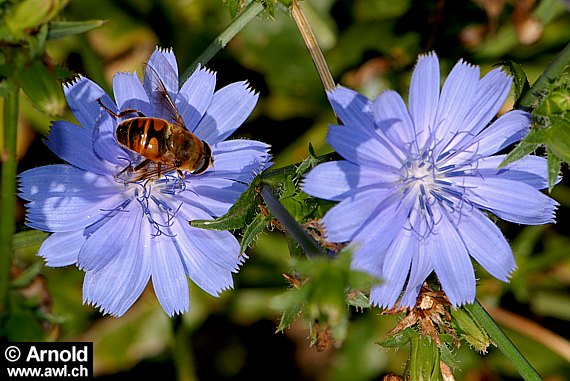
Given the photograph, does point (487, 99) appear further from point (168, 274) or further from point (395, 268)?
point (168, 274)

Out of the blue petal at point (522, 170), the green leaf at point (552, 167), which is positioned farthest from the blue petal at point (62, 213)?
the green leaf at point (552, 167)

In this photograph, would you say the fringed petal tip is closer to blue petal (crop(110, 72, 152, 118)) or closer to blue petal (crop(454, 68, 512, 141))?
blue petal (crop(110, 72, 152, 118))

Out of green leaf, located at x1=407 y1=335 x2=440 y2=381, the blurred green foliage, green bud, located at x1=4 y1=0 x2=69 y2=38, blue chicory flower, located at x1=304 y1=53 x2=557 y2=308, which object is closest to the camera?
green bud, located at x1=4 y1=0 x2=69 y2=38

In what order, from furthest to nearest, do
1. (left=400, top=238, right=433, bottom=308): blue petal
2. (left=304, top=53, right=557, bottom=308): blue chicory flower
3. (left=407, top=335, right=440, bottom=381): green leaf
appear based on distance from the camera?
(left=407, top=335, right=440, bottom=381): green leaf → (left=400, top=238, right=433, bottom=308): blue petal → (left=304, top=53, right=557, bottom=308): blue chicory flower

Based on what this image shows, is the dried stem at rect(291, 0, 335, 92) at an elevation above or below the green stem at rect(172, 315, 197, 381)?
above

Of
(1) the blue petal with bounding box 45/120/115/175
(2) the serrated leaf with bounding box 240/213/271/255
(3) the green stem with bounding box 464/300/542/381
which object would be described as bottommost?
(3) the green stem with bounding box 464/300/542/381

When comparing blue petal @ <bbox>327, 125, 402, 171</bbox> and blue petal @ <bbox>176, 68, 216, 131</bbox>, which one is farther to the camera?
blue petal @ <bbox>176, 68, 216, 131</bbox>

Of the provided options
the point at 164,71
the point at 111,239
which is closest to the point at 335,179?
the point at 164,71

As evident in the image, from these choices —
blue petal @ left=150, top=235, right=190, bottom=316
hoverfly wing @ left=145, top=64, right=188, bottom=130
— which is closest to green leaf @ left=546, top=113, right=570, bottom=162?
hoverfly wing @ left=145, top=64, right=188, bottom=130

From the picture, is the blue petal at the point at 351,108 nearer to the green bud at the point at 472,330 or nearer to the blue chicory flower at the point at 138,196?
the blue chicory flower at the point at 138,196
